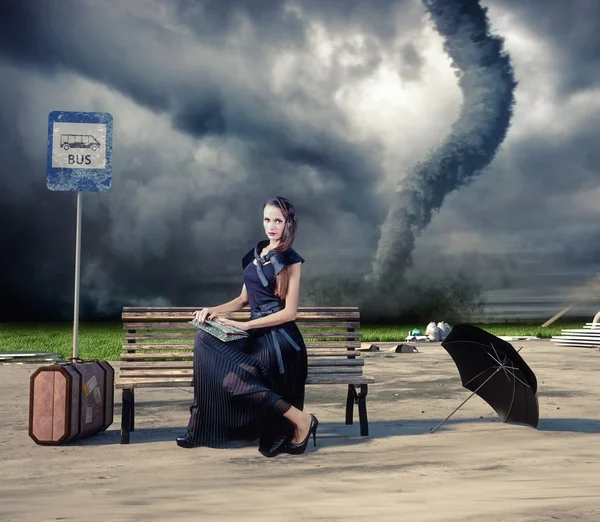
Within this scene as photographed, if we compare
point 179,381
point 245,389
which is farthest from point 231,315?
point 245,389

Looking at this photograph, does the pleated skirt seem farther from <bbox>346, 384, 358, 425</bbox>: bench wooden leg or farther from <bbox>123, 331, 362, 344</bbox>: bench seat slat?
<bbox>346, 384, 358, 425</bbox>: bench wooden leg

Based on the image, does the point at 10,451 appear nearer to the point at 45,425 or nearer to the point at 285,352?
Answer: the point at 45,425

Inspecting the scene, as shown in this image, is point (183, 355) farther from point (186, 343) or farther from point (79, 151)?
point (79, 151)

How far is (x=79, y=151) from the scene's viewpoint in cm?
856

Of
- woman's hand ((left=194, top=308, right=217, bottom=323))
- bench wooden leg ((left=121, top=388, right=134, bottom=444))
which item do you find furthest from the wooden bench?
woman's hand ((left=194, top=308, right=217, bottom=323))

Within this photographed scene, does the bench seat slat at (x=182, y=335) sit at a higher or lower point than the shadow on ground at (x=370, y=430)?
higher

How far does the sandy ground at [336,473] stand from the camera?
177 inches

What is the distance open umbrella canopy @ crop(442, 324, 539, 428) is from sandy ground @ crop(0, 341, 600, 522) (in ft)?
0.83

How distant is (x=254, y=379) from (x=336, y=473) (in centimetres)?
116

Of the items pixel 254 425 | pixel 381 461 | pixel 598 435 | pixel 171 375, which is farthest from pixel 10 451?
pixel 598 435

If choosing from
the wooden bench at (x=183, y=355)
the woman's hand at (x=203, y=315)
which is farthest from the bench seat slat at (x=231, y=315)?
the woman's hand at (x=203, y=315)

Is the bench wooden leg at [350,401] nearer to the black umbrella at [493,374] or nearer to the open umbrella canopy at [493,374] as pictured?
the black umbrella at [493,374]

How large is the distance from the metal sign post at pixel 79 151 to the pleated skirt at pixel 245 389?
9.22 ft

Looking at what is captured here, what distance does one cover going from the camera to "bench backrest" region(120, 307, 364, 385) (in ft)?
23.2
